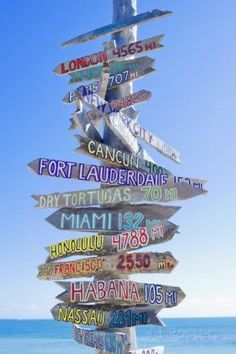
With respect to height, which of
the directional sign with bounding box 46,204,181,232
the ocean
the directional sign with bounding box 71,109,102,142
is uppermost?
the directional sign with bounding box 71,109,102,142

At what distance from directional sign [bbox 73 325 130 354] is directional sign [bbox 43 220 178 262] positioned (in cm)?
89

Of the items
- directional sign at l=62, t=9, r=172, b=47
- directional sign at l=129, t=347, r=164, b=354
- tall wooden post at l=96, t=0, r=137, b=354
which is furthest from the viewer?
tall wooden post at l=96, t=0, r=137, b=354

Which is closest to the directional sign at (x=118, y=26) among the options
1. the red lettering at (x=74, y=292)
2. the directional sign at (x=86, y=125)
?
the directional sign at (x=86, y=125)

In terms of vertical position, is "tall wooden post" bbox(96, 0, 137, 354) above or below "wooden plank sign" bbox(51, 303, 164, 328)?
above

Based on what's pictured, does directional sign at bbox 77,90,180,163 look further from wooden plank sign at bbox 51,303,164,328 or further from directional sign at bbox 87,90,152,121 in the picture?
wooden plank sign at bbox 51,303,164,328

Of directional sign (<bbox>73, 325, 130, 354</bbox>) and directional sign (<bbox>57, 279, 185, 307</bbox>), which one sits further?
directional sign (<bbox>57, 279, 185, 307</bbox>)

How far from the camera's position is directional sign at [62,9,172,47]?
743cm

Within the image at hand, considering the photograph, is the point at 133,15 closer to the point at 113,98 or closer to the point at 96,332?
the point at 113,98

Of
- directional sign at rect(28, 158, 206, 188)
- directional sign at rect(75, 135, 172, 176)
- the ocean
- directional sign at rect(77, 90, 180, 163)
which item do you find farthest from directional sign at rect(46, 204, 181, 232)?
the ocean

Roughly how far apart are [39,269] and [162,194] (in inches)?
67.5

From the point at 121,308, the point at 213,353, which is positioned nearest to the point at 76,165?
the point at 121,308

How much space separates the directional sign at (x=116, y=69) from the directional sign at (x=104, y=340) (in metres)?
3.28

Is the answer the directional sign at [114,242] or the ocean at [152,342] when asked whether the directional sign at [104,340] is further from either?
the ocean at [152,342]

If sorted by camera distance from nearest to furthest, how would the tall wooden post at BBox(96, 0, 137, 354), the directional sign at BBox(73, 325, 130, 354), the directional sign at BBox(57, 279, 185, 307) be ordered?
the directional sign at BBox(73, 325, 130, 354)
the directional sign at BBox(57, 279, 185, 307)
the tall wooden post at BBox(96, 0, 137, 354)
